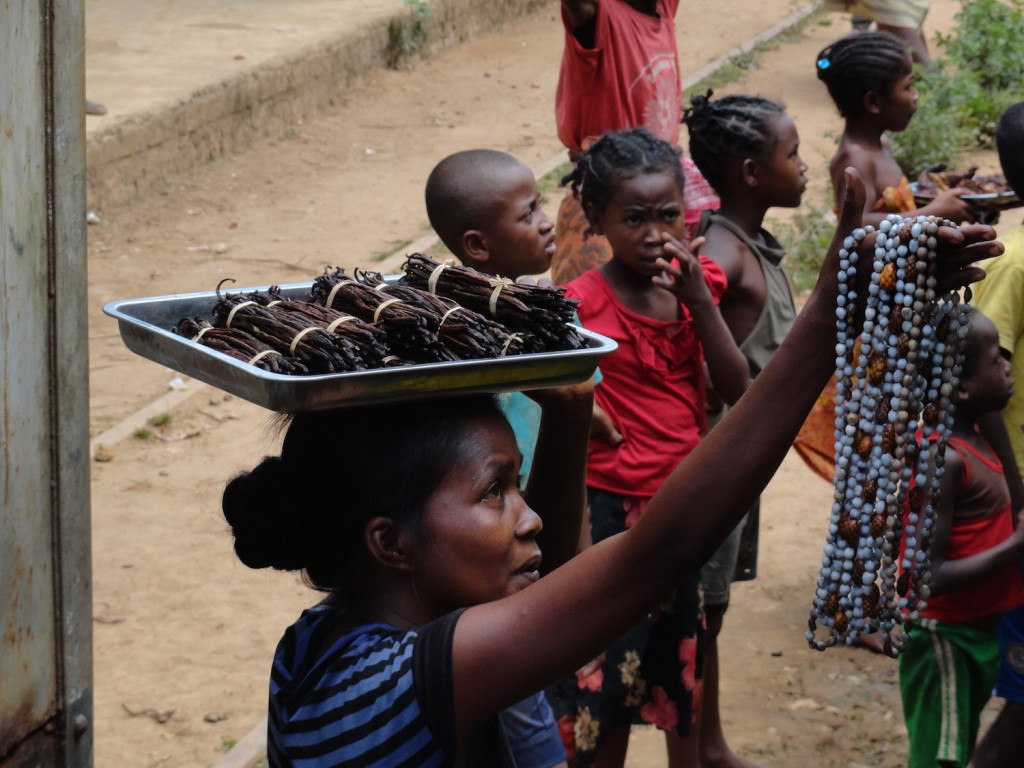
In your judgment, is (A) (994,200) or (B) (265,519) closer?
(B) (265,519)

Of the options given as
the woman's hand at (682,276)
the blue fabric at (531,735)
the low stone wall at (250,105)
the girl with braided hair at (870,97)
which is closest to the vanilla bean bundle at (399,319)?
the blue fabric at (531,735)

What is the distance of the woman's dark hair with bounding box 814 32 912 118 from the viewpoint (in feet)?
16.3

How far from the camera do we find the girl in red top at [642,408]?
3.34 metres

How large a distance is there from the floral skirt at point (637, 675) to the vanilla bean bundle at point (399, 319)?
1.61m

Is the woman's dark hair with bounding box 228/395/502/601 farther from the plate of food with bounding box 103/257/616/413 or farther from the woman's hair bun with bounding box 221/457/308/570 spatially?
the plate of food with bounding box 103/257/616/413

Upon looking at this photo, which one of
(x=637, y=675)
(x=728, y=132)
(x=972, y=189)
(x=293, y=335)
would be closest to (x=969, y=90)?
(x=972, y=189)

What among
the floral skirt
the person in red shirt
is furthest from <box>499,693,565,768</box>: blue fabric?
the person in red shirt

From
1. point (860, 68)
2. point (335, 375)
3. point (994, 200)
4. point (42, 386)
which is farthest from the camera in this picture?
point (860, 68)

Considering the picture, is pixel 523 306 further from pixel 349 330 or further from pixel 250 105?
pixel 250 105

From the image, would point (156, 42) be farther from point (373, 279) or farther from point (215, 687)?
point (373, 279)

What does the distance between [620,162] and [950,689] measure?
5.08ft

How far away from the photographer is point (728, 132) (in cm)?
395

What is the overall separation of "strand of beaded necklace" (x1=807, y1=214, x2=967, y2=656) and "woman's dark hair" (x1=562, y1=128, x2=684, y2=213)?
1.65 meters

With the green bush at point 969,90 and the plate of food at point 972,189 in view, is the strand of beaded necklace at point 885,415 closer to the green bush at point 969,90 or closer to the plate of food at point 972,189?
the plate of food at point 972,189
